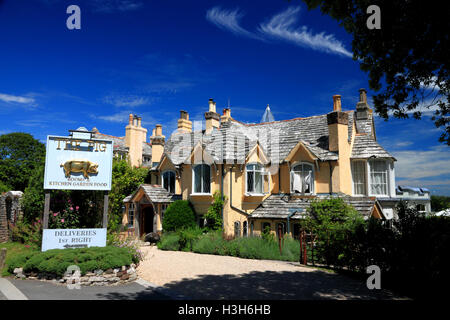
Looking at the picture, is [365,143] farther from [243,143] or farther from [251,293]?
[251,293]

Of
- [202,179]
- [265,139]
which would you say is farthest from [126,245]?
[265,139]

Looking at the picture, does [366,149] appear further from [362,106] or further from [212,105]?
[212,105]

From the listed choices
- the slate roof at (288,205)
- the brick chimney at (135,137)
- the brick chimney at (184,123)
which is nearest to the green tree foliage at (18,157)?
the brick chimney at (135,137)

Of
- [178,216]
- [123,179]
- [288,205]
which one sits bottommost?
[178,216]

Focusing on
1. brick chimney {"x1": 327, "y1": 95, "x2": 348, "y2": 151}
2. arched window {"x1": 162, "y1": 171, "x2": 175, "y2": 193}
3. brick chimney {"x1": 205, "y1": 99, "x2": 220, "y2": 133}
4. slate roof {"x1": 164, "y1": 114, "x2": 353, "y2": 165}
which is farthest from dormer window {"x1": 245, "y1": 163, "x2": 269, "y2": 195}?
arched window {"x1": 162, "y1": 171, "x2": 175, "y2": 193}

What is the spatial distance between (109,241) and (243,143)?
12179 mm

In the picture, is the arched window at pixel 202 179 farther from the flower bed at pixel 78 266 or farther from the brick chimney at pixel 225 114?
the flower bed at pixel 78 266

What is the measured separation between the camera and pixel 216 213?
21016 millimetres

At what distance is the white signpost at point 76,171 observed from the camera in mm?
13125

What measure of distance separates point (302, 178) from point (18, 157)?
36775mm

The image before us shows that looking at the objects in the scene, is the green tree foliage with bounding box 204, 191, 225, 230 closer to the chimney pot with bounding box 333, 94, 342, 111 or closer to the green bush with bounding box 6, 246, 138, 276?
the green bush with bounding box 6, 246, 138, 276

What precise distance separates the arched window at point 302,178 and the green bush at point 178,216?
290 inches

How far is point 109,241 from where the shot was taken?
562 inches
